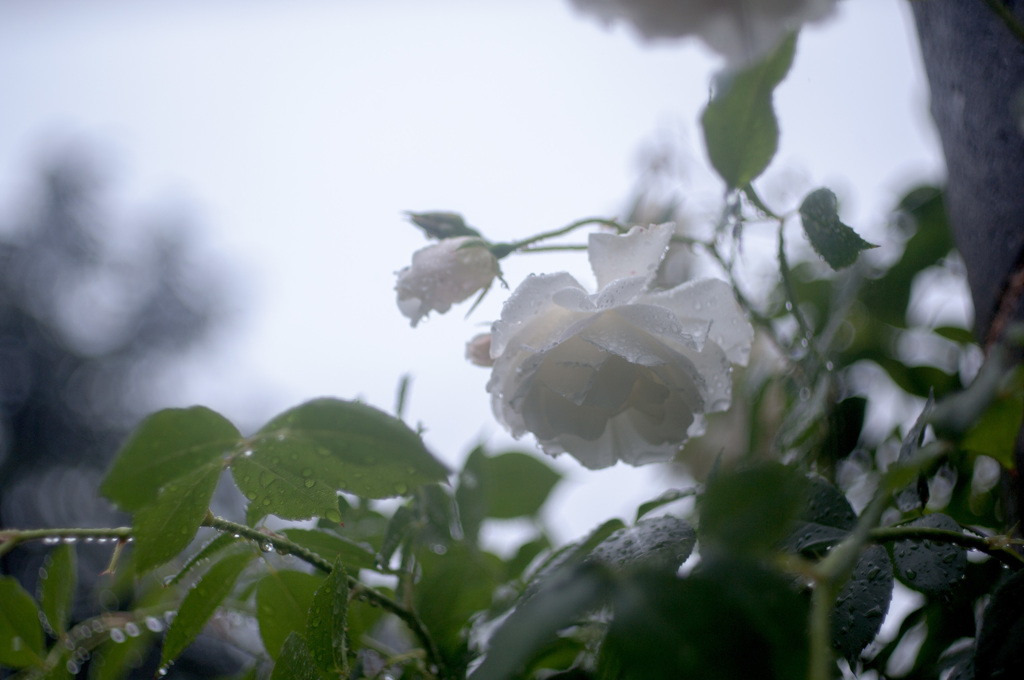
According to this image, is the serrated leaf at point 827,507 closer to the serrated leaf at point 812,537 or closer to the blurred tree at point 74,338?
the serrated leaf at point 812,537

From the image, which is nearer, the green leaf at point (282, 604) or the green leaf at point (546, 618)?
the green leaf at point (546, 618)

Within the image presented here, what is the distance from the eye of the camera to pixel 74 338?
3195 millimetres

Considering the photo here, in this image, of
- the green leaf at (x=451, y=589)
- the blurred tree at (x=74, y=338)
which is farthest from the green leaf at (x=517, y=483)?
the blurred tree at (x=74, y=338)

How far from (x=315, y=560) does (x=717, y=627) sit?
21 cm

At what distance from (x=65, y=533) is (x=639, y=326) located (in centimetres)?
29

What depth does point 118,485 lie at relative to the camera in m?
0.29

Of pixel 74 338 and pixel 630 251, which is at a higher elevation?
pixel 630 251

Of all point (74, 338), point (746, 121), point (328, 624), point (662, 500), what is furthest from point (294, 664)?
point (74, 338)

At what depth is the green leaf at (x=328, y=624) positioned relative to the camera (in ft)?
0.81

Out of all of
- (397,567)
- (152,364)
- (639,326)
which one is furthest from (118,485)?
(152,364)

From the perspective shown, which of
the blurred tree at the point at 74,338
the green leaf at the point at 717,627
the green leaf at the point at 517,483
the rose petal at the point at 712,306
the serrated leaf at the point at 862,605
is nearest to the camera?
the green leaf at the point at 717,627

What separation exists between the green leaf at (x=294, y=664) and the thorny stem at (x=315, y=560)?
41 millimetres

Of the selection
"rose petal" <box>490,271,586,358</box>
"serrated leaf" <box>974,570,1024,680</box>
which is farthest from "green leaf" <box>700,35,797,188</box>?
"serrated leaf" <box>974,570,1024,680</box>

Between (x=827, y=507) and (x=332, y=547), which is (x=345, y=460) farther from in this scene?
(x=827, y=507)
